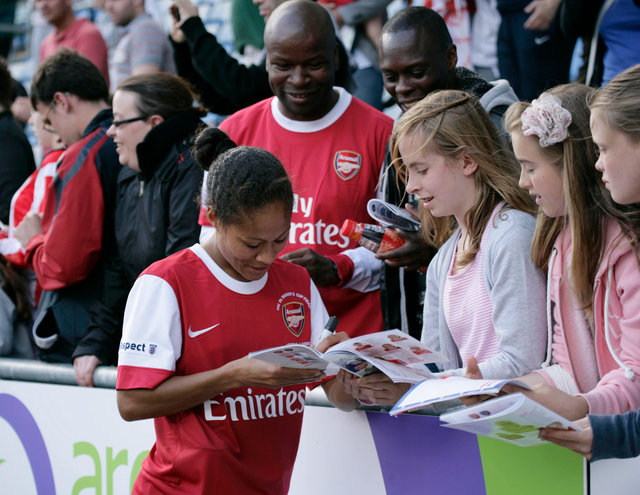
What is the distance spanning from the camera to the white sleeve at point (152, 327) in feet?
8.52

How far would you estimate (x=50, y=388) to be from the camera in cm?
421

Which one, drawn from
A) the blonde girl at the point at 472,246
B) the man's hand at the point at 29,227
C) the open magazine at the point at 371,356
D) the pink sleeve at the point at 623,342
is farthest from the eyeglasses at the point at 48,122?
the pink sleeve at the point at 623,342

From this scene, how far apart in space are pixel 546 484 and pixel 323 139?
1994mm

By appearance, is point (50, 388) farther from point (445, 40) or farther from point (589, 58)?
point (589, 58)

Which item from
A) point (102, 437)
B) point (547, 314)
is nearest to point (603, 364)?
point (547, 314)

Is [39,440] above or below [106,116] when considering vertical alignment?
below

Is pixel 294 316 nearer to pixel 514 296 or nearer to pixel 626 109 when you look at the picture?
pixel 514 296

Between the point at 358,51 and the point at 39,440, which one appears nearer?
the point at 39,440

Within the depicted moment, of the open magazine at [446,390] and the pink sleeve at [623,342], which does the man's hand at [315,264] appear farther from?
the pink sleeve at [623,342]

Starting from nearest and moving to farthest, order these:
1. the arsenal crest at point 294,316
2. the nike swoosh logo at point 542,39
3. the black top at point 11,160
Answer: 1. the arsenal crest at point 294,316
2. the nike swoosh logo at point 542,39
3. the black top at point 11,160

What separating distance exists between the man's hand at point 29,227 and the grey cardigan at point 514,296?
9.31ft

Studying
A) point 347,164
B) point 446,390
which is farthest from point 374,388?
point 347,164

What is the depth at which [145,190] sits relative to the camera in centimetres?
444

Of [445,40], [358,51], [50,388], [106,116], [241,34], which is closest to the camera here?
[445,40]
